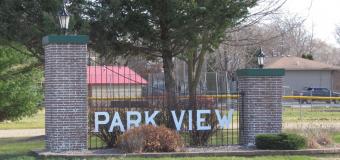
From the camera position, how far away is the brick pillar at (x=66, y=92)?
1582 cm

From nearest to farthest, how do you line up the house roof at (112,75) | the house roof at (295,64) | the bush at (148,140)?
the bush at (148,140)
the house roof at (112,75)
the house roof at (295,64)

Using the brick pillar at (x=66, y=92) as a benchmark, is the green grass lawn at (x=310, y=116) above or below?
below

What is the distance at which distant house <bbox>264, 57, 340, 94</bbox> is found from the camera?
70375 millimetres

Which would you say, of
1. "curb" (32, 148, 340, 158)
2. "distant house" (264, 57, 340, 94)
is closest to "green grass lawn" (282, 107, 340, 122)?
"curb" (32, 148, 340, 158)

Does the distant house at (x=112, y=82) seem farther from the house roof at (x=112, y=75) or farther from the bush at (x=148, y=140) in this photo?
the bush at (x=148, y=140)

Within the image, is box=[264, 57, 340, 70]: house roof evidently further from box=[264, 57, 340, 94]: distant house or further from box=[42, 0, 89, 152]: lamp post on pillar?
box=[42, 0, 89, 152]: lamp post on pillar

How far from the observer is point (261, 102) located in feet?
57.0

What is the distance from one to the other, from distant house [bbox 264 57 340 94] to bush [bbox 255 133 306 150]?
54.6 m

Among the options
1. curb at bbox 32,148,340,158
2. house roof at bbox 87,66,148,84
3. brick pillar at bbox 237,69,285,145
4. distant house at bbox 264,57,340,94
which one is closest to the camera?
curb at bbox 32,148,340,158

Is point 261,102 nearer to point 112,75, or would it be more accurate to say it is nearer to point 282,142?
point 282,142

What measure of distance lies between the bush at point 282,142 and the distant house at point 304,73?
179 feet

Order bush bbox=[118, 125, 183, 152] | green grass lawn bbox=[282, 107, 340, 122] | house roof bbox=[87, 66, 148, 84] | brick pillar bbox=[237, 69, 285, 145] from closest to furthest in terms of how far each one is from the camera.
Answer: bush bbox=[118, 125, 183, 152], brick pillar bbox=[237, 69, 285, 145], house roof bbox=[87, 66, 148, 84], green grass lawn bbox=[282, 107, 340, 122]

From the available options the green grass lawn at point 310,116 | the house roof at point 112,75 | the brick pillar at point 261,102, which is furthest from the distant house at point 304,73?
the brick pillar at point 261,102

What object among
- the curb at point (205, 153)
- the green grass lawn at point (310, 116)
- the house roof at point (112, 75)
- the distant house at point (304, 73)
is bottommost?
the curb at point (205, 153)
